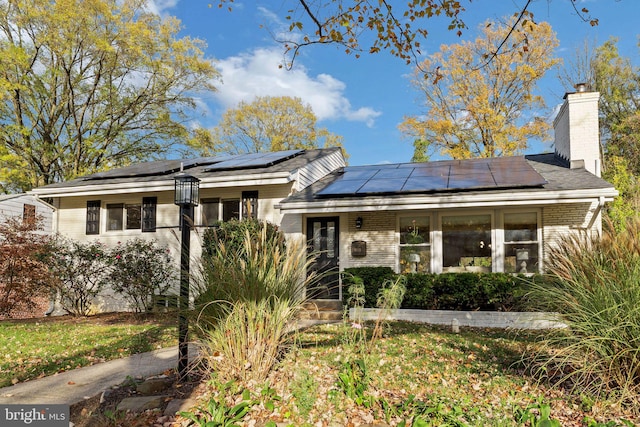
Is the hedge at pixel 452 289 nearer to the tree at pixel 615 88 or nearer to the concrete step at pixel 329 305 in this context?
the concrete step at pixel 329 305

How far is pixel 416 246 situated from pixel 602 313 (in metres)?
6.49

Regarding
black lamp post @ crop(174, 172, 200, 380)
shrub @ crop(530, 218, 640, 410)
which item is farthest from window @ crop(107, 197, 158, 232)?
shrub @ crop(530, 218, 640, 410)

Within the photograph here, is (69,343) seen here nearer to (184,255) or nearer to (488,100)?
(184,255)

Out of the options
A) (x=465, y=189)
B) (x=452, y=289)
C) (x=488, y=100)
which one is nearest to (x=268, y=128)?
(x=488, y=100)

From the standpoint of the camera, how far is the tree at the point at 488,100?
19.9m

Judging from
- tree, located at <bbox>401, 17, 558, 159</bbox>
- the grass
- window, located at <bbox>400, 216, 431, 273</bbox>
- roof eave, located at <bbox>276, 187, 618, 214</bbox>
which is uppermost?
tree, located at <bbox>401, 17, 558, 159</bbox>

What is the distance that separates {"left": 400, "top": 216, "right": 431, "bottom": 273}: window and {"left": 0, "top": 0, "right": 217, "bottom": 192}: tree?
48.4 ft

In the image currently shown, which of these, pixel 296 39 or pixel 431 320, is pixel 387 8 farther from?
pixel 431 320

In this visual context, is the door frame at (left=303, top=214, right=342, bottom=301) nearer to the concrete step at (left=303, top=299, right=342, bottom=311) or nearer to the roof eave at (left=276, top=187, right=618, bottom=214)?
the concrete step at (left=303, top=299, right=342, bottom=311)

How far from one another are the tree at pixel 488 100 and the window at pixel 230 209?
509 inches

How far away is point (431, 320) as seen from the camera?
8359mm

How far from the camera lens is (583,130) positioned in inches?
399

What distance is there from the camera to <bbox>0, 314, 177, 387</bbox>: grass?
17.4ft

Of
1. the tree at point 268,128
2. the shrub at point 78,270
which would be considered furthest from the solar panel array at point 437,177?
the tree at point 268,128
